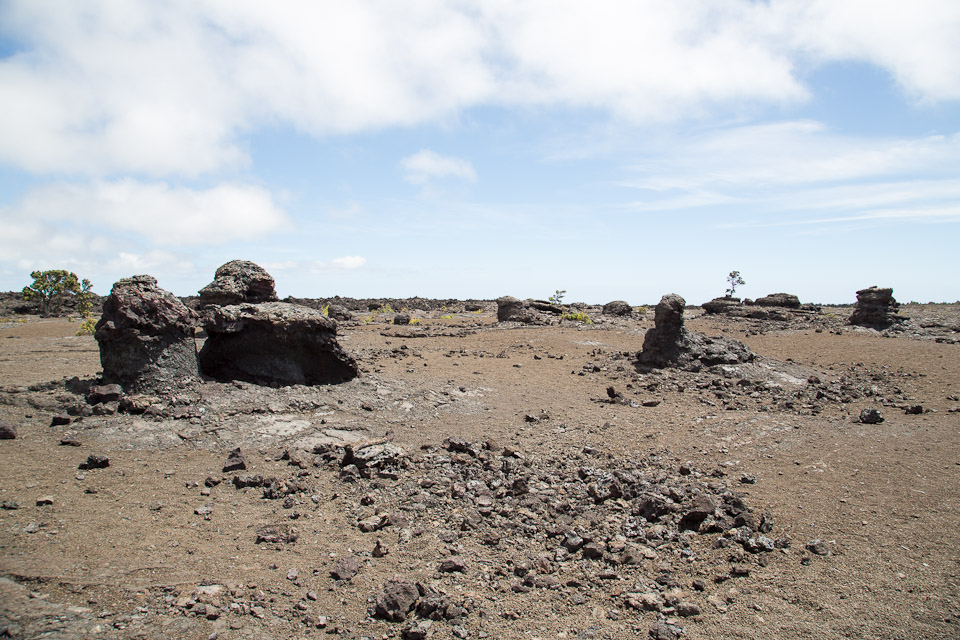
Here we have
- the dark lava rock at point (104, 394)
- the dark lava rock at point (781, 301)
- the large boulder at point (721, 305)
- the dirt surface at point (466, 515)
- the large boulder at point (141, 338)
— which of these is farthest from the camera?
the dark lava rock at point (781, 301)

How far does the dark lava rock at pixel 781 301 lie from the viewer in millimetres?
28234

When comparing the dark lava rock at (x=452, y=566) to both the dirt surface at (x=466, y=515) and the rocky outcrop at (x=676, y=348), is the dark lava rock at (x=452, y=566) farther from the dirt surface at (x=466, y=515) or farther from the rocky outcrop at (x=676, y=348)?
the rocky outcrop at (x=676, y=348)

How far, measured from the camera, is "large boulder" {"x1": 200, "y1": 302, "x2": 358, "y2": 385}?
9.09 m

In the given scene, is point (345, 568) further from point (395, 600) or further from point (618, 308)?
point (618, 308)

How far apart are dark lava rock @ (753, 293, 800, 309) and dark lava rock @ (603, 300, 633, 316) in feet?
24.4

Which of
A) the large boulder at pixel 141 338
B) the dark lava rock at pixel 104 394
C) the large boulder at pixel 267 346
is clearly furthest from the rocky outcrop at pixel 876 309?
the dark lava rock at pixel 104 394

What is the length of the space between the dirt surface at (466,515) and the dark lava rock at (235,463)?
4.5 inches

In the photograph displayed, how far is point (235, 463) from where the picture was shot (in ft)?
20.5

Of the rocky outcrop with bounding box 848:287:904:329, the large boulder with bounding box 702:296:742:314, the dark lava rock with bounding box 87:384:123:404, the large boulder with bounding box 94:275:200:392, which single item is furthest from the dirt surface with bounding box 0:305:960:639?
the large boulder with bounding box 702:296:742:314

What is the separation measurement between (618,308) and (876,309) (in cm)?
995

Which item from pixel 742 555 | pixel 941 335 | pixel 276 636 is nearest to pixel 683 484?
pixel 742 555

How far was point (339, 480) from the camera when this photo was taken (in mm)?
6164

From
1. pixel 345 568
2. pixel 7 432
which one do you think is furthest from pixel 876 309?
pixel 7 432

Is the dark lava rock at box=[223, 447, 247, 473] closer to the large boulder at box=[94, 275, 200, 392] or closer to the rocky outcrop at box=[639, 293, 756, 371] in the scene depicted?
the large boulder at box=[94, 275, 200, 392]
